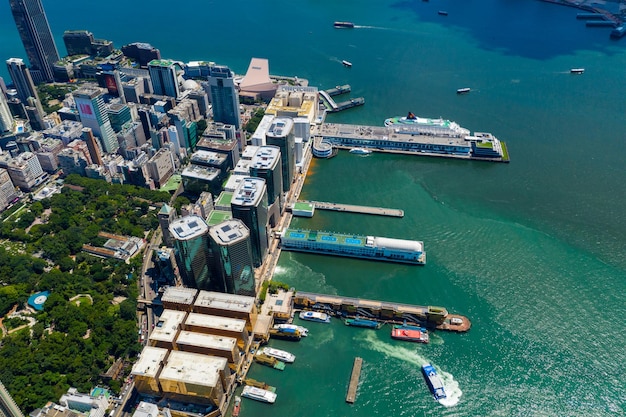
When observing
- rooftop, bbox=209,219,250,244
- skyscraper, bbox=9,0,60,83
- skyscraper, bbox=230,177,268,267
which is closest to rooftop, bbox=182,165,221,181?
skyscraper, bbox=230,177,268,267

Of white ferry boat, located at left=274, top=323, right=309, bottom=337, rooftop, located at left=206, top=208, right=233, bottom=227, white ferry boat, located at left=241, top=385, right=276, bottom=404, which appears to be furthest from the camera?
rooftop, located at left=206, top=208, right=233, bottom=227

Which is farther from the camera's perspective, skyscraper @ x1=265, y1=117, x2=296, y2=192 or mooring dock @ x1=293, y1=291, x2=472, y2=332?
skyscraper @ x1=265, y1=117, x2=296, y2=192

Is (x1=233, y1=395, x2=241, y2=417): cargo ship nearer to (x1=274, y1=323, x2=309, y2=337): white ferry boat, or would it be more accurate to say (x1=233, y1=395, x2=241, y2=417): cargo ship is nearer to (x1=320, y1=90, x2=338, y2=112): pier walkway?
(x1=274, y1=323, x2=309, y2=337): white ferry boat

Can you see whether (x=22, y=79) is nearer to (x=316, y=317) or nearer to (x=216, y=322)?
(x=216, y=322)

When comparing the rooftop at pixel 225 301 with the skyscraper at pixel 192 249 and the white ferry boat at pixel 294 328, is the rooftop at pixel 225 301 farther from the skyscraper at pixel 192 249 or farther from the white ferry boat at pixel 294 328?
the white ferry boat at pixel 294 328

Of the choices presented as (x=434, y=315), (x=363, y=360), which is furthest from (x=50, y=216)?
(x=434, y=315)

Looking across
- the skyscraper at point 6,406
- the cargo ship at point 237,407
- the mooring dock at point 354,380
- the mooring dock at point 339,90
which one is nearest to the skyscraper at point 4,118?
the mooring dock at point 339,90
